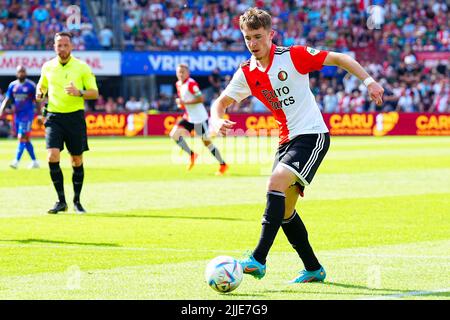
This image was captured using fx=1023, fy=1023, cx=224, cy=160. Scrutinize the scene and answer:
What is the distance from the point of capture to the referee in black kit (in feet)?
48.0

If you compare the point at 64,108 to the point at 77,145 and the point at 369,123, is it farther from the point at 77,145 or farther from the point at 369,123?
the point at 369,123

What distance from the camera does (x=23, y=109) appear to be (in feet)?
82.3

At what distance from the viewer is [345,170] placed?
23578 millimetres

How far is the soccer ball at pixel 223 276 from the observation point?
26.2ft

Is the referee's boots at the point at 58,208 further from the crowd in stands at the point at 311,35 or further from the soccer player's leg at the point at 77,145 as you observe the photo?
the crowd in stands at the point at 311,35

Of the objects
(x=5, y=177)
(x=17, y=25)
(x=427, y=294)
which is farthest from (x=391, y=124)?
(x=427, y=294)

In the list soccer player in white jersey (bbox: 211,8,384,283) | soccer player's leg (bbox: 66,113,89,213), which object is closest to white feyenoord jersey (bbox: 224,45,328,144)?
soccer player in white jersey (bbox: 211,8,384,283)

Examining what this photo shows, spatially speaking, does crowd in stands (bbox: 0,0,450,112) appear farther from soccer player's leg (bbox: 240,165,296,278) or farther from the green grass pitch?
soccer player's leg (bbox: 240,165,296,278)

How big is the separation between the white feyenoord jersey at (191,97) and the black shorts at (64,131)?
27.3 ft

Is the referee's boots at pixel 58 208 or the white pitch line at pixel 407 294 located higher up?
the white pitch line at pixel 407 294

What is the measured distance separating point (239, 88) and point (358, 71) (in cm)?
114

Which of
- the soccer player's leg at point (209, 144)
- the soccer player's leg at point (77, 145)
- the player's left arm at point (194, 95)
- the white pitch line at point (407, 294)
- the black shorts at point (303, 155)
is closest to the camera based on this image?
the white pitch line at point (407, 294)

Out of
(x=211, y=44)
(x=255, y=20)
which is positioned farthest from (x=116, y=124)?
(x=255, y=20)

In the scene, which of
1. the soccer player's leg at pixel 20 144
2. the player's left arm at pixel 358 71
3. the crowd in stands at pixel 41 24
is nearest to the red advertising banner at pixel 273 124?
the crowd in stands at pixel 41 24
